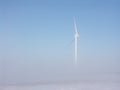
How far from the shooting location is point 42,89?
12.4ft

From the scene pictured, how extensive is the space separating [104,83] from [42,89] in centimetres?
102

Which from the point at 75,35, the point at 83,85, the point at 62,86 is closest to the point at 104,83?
the point at 83,85

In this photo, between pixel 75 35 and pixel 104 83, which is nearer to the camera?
pixel 75 35

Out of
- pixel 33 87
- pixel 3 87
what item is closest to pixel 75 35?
pixel 33 87

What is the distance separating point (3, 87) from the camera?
3658mm

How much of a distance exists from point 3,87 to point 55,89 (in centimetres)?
82

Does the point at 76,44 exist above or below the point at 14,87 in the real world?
above

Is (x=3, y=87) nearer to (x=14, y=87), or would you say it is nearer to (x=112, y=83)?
(x=14, y=87)

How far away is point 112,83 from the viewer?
12.5ft

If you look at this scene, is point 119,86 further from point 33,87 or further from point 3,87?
point 3,87

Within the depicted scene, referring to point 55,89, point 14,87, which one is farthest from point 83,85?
point 14,87

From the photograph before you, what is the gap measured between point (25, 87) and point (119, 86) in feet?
5.05

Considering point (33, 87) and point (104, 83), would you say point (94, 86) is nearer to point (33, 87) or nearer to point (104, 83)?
point (104, 83)

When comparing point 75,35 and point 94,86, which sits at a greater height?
point 75,35
